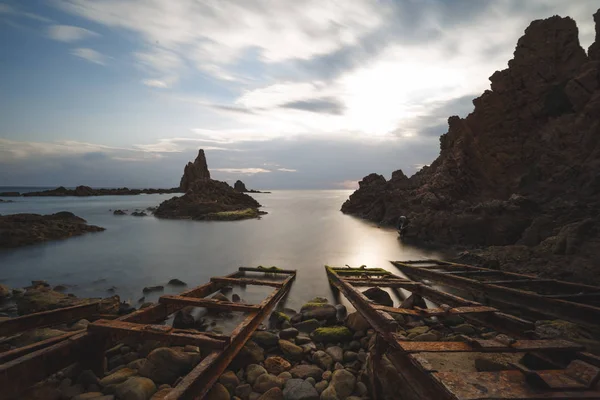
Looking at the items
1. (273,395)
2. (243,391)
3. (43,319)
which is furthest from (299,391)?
(43,319)

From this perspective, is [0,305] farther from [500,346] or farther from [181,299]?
[500,346]

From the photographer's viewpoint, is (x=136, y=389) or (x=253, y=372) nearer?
(x=136, y=389)

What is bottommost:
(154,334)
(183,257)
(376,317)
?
(183,257)

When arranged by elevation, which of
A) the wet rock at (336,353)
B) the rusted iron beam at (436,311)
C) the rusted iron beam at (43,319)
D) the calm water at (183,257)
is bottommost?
the calm water at (183,257)

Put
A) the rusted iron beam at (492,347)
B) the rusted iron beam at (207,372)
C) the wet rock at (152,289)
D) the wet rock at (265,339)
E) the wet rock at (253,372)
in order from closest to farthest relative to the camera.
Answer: the rusted iron beam at (207,372) → the rusted iron beam at (492,347) → the wet rock at (253,372) → the wet rock at (265,339) → the wet rock at (152,289)

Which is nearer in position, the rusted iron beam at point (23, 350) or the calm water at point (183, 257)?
the rusted iron beam at point (23, 350)

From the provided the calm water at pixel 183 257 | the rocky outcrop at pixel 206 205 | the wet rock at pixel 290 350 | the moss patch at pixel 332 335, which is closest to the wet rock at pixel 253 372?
the wet rock at pixel 290 350

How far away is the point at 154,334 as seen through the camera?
4801 mm

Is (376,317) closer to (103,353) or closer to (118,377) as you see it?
(118,377)

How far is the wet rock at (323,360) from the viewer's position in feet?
18.7

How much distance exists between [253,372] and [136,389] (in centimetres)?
193

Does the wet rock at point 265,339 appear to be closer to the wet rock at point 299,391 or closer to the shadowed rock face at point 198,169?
the wet rock at point 299,391

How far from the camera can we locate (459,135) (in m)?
39.2

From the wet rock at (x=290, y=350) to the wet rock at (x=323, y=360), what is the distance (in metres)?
0.35
